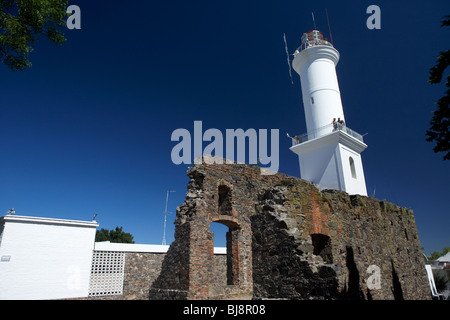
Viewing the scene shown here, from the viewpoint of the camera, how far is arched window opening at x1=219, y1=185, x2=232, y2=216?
11867 millimetres

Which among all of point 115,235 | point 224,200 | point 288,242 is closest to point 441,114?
point 288,242

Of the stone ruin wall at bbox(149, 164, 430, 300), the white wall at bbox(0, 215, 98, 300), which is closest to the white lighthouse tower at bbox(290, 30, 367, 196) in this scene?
the stone ruin wall at bbox(149, 164, 430, 300)

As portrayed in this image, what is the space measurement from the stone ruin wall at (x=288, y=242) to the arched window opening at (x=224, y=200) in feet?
0.14

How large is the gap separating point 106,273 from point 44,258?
8.73ft

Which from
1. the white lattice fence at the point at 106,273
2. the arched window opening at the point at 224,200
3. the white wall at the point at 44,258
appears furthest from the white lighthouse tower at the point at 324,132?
the white wall at the point at 44,258

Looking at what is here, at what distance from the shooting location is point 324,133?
1702 cm

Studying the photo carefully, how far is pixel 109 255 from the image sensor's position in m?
13.0

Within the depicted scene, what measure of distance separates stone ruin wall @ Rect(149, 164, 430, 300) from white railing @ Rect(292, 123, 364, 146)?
223 inches

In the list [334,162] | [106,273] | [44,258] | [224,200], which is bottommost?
[106,273]

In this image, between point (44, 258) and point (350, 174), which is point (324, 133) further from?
point (44, 258)

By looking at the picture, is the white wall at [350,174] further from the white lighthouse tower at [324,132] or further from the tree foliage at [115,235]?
the tree foliage at [115,235]

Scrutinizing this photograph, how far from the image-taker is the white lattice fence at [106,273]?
40.7ft
